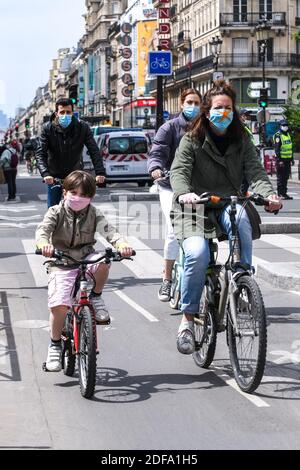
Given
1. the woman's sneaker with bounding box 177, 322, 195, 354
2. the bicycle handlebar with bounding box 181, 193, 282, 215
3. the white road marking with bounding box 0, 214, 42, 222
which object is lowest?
the white road marking with bounding box 0, 214, 42, 222

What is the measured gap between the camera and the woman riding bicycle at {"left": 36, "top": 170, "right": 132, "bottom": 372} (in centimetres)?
686

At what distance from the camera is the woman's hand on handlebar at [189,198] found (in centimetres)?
677

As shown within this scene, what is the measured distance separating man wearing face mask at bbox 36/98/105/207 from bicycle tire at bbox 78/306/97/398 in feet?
13.8

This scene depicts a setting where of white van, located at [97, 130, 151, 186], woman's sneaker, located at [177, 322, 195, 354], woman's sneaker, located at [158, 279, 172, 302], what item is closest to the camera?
woman's sneaker, located at [177, 322, 195, 354]

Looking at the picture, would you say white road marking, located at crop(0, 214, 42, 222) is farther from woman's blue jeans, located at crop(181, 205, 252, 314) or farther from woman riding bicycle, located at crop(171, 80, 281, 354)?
woman's blue jeans, located at crop(181, 205, 252, 314)

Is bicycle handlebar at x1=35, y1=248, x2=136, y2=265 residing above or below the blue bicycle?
above

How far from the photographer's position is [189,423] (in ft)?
19.4

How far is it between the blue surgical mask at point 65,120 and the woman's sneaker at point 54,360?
3.81 metres

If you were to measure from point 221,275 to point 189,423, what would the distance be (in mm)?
1346

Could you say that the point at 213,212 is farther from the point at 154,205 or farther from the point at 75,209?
the point at 154,205

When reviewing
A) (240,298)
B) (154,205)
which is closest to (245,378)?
(240,298)

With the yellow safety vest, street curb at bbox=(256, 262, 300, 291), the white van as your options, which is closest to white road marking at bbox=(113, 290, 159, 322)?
street curb at bbox=(256, 262, 300, 291)

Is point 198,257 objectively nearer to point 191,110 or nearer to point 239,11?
point 191,110

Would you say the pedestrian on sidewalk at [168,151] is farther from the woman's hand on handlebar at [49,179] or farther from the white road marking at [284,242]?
the white road marking at [284,242]
